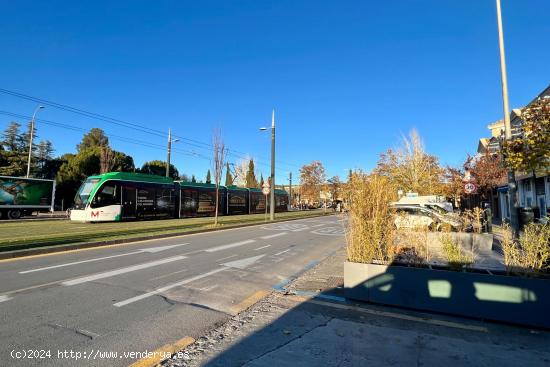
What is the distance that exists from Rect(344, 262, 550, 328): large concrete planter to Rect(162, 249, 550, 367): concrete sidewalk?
5.9 inches

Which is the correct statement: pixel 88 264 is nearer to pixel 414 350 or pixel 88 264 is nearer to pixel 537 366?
pixel 414 350

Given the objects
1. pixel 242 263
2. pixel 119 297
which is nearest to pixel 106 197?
pixel 242 263

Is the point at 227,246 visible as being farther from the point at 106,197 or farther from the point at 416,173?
the point at 416,173

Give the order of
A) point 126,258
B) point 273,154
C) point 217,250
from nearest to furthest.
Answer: point 126,258, point 217,250, point 273,154

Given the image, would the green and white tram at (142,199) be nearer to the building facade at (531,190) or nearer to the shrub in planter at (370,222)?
the shrub in planter at (370,222)

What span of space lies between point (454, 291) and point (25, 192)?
3175 cm

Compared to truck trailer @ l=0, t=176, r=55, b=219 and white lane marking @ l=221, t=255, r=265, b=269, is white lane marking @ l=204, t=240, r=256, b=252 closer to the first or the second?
white lane marking @ l=221, t=255, r=265, b=269

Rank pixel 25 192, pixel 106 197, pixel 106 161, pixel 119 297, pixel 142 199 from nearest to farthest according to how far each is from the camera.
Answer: pixel 119 297 < pixel 106 197 < pixel 142 199 < pixel 25 192 < pixel 106 161

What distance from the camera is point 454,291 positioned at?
4.74 metres

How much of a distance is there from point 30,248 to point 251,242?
23.1 feet

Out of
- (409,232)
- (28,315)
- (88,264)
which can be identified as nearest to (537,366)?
(409,232)

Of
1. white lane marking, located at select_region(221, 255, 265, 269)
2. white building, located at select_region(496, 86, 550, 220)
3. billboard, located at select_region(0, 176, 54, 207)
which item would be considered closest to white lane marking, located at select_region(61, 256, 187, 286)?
white lane marking, located at select_region(221, 255, 265, 269)

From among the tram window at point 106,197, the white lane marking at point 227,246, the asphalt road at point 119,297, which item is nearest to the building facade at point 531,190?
the white lane marking at point 227,246

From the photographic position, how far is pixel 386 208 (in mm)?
5922
